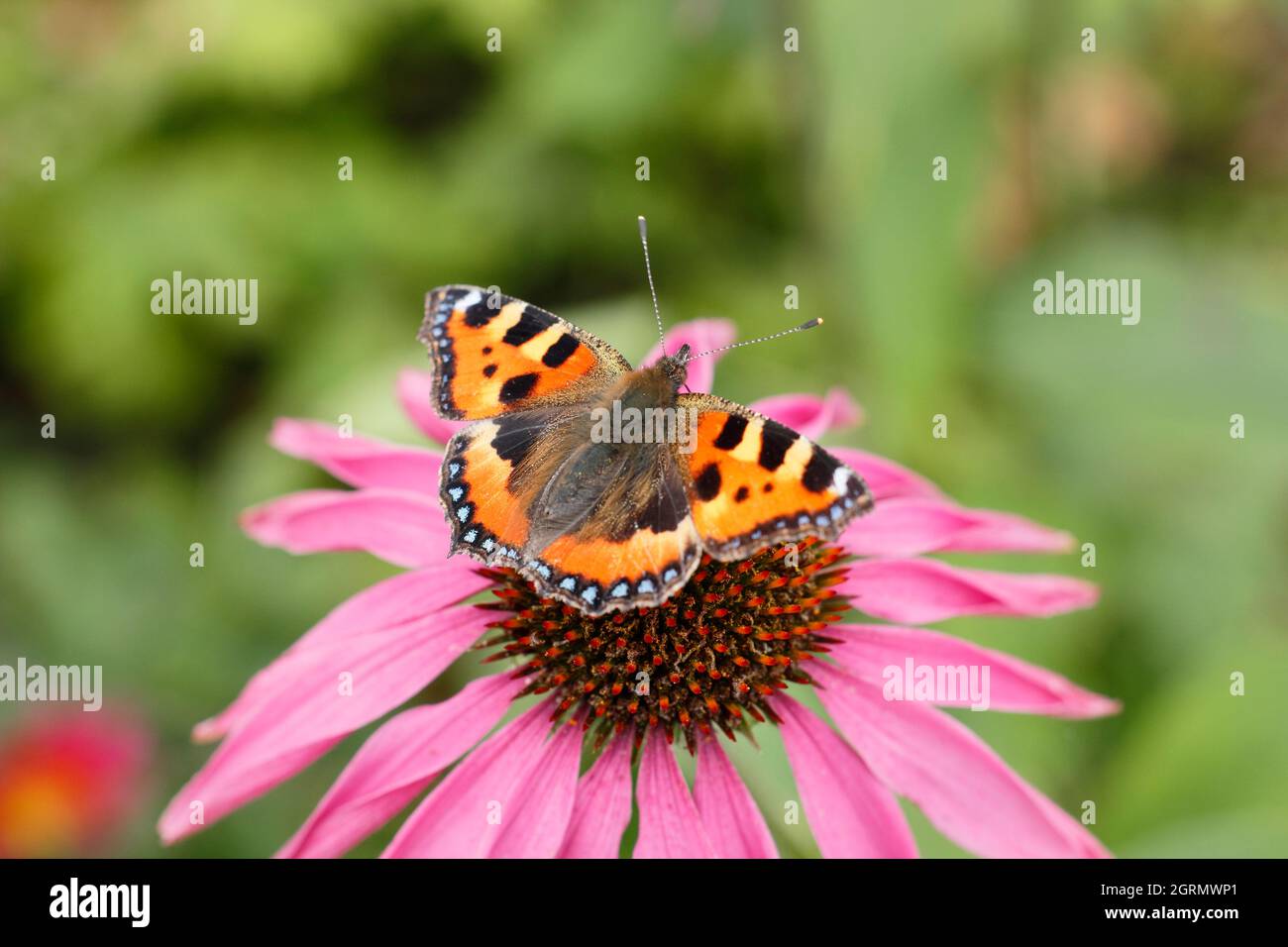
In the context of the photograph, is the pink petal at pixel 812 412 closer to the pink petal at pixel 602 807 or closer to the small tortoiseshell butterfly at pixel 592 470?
the small tortoiseshell butterfly at pixel 592 470

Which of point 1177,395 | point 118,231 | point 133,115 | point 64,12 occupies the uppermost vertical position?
point 64,12

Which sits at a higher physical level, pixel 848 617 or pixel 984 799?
pixel 848 617

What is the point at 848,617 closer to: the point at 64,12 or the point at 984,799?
the point at 984,799

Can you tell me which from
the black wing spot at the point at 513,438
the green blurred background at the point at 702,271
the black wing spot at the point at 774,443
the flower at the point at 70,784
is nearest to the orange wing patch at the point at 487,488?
the black wing spot at the point at 513,438

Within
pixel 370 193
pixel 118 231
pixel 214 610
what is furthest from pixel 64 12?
pixel 214 610

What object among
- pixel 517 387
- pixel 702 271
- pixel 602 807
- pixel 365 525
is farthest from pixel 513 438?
pixel 702 271

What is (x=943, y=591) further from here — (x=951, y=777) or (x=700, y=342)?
(x=700, y=342)
